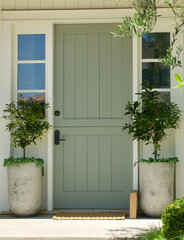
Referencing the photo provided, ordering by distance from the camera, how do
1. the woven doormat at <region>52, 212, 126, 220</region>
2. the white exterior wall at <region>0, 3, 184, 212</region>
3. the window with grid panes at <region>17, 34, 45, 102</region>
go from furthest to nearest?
the window with grid panes at <region>17, 34, 45, 102</region>, the white exterior wall at <region>0, 3, 184, 212</region>, the woven doormat at <region>52, 212, 126, 220</region>

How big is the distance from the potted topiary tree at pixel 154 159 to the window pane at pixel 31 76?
3.80 feet

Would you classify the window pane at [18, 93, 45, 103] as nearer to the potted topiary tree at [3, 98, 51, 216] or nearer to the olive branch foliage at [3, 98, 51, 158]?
the olive branch foliage at [3, 98, 51, 158]

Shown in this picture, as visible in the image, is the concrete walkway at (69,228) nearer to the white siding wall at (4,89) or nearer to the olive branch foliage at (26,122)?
the white siding wall at (4,89)

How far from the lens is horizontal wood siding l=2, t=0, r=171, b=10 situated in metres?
5.67

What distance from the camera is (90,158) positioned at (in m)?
5.72

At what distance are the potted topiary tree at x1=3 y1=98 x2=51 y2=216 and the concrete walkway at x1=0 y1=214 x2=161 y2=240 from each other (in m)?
0.17

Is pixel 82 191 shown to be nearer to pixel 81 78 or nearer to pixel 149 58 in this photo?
pixel 81 78

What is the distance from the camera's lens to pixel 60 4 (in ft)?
18.7

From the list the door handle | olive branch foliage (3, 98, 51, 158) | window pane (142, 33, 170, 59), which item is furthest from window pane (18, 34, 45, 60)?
window pane (142, 33, 170, 59)

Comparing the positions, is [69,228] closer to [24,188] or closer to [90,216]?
[90,216]

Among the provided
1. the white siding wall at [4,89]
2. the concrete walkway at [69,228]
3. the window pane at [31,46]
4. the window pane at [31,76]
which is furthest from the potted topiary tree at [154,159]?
the white siding wall at [4,89]

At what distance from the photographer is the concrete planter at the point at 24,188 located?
5.34m

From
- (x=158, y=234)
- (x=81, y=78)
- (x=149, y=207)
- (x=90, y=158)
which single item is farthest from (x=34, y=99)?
(x=158, y=234)

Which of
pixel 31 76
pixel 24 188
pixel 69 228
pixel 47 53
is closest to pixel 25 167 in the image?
pixel 24 188
